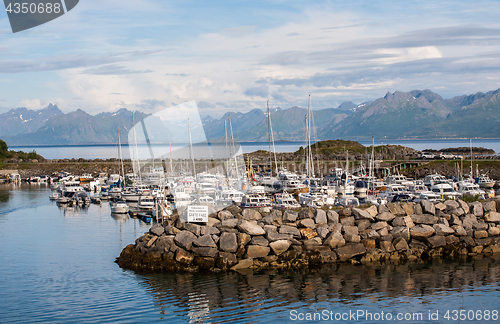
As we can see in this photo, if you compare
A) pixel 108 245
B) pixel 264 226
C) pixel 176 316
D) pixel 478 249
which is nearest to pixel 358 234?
pixel 264 226

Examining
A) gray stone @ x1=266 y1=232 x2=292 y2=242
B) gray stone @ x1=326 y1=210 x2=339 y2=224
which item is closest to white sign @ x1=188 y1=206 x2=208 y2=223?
gray stone @ x1=266 y1=232 x2=292 y2=242

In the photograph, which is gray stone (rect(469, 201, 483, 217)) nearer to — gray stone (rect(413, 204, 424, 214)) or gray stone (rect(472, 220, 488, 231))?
gray stone (rect(472, 220, 488, 231))

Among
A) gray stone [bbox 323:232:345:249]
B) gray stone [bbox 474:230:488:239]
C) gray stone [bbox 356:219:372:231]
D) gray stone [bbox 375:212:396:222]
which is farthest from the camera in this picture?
gray stone [bbox 474:230:488:239]

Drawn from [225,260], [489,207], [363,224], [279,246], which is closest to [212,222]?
[225,260]

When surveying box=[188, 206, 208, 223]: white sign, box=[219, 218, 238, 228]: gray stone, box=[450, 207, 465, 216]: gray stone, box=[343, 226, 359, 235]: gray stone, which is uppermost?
box=[188, 206, 208, 223]: white sign

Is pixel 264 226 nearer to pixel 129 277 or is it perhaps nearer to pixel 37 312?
pixel 129 277

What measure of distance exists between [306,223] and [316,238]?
846mm

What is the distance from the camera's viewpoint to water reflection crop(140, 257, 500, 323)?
47.4ft

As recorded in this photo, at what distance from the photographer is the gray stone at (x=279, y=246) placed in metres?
19.4

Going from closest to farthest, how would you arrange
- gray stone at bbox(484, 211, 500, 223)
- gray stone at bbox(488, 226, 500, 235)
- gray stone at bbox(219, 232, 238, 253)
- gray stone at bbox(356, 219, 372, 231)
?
gray stone at bbox(219, 232, 238, 253), gray stone at bbox(356, 219, 372, 231), gray stone at bbox(488, 226, 500, 235), gray stone at bbox(484, 211, 500, 223)

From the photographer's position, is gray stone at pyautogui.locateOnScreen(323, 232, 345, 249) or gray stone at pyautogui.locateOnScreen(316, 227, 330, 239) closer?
gray stone at pyautogui.locateOnScreen(323, 232, 345, 249)

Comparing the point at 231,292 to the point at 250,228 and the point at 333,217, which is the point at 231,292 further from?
the point at 333,217

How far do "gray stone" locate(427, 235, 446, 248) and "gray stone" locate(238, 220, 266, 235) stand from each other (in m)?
8.09

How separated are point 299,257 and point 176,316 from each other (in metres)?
7.30
